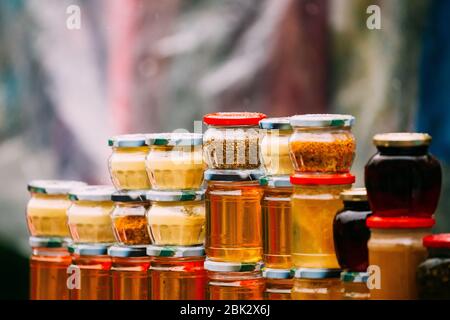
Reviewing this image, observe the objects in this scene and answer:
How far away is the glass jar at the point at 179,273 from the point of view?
2.79m

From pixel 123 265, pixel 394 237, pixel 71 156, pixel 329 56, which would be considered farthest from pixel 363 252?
pixel 71 156

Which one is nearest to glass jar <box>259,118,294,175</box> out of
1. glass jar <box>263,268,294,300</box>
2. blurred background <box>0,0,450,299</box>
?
glass jar <box>263,268,294,300</box>

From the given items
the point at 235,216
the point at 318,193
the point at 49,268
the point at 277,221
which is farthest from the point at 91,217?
the point at 318,193

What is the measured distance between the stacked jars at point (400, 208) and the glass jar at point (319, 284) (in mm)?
190

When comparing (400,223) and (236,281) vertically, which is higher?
(400,223)

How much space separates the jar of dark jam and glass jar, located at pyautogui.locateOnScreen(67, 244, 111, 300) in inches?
35.6

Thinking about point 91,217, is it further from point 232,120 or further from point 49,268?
point 232,120

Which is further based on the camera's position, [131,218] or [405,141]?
[131,218]

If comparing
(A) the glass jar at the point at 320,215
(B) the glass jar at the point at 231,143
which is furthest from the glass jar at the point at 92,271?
(A) the glass jar at the point at 320,215

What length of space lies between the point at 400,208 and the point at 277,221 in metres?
0.44

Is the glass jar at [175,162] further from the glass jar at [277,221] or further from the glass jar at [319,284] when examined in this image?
the glass jar at [319,284]

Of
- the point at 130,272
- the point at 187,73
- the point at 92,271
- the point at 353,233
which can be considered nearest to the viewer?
the point at 353,233

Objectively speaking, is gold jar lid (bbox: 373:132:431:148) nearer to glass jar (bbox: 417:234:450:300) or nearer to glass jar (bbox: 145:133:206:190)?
glass jar (bbox: 417:234:450:300)

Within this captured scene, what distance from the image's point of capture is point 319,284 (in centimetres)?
256
